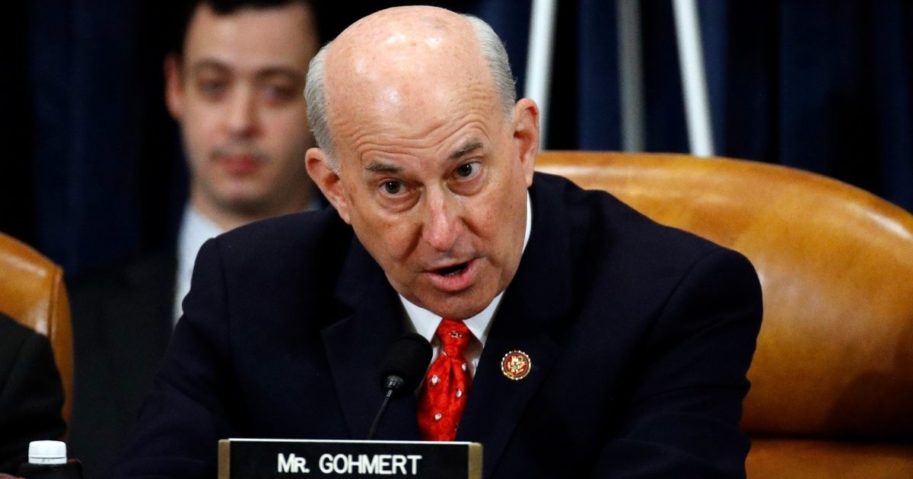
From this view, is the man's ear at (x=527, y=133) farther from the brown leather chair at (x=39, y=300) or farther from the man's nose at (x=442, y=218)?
the brown leather chair at (x=39, y=300)

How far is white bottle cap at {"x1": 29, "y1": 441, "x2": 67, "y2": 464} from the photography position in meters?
2.07

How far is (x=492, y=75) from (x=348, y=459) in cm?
69

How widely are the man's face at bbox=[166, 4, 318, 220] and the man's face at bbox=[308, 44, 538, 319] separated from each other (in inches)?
63.3

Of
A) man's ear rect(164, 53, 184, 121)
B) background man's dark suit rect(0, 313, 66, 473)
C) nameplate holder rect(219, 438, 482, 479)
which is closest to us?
nameplate holder rect(219, 438, 482, 479)

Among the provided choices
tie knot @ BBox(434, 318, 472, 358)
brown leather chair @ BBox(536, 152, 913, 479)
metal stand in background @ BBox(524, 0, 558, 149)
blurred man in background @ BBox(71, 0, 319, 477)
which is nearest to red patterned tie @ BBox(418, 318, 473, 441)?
tie knot @ BBox(434, 318, 472, 358)

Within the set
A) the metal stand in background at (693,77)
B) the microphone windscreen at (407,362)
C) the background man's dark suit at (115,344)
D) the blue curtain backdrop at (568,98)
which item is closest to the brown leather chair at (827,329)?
the microphone windscreen at (407,362)

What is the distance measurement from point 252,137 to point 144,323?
52 cm

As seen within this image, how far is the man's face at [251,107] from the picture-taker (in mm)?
4008

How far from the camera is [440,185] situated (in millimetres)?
2281

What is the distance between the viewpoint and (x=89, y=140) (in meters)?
4.21

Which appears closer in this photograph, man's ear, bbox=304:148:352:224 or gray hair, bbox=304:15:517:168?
gray hair, bbox=304:15:517:168

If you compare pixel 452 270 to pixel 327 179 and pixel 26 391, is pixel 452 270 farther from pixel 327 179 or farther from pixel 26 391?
pixel 26 391

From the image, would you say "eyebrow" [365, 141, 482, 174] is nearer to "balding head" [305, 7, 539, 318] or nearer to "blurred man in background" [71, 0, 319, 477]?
"balding head" [305, 7, 539, 318]

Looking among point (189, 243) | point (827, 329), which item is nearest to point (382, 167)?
point (827, 329)
